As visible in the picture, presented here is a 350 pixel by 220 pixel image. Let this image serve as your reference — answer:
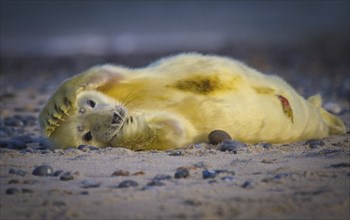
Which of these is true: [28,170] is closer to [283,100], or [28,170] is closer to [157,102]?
[157,102]

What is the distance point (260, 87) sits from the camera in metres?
5.85

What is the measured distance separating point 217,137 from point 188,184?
1.35 m

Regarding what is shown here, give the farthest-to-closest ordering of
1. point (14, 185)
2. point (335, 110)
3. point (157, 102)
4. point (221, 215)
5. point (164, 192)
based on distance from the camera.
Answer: point (335, 110)
point (157, 102)
point (14, 185)
point (164, 192)
point (221, 215)

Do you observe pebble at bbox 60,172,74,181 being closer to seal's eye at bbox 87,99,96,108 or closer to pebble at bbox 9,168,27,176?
pebble at bbox 9,168,27,176

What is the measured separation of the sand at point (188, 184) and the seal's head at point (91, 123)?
0.20m

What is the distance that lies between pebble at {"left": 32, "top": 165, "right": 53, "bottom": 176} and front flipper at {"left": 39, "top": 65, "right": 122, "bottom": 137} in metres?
1.06

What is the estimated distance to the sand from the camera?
355 centimetres

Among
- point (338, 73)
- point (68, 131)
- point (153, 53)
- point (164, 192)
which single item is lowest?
point (164, 192)

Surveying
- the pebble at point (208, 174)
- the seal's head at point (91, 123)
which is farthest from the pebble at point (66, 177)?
the seal's head at point (91, 123)

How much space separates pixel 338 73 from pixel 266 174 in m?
9.15

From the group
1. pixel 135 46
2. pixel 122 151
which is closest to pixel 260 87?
pixel 122 151

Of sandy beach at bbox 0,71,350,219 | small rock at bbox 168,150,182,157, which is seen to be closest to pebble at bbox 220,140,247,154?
sandy beach at bbox 0,71,350,219

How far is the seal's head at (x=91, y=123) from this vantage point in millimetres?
5430

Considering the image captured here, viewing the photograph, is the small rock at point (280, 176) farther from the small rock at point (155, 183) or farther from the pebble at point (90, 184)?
the pebble at point (90, 184)
